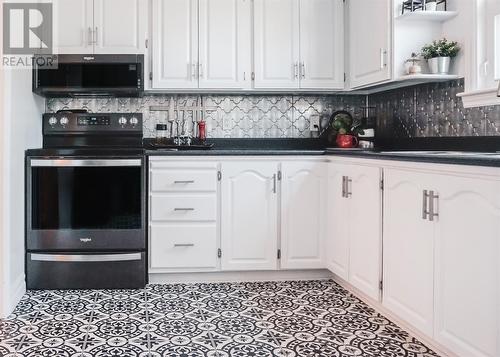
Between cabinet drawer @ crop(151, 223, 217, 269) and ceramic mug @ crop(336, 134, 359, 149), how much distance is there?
113cm

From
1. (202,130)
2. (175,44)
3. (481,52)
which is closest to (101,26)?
(175,44)

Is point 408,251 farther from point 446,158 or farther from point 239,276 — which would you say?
point 239,276

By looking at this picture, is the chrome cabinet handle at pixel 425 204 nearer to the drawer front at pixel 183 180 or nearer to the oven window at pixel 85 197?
the drawer front at pixel 183 180

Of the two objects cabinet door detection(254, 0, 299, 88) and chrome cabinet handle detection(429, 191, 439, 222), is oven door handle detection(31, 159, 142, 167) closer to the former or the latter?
cabinet door detection(254, 0, 299, 88)

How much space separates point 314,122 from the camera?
4215mm

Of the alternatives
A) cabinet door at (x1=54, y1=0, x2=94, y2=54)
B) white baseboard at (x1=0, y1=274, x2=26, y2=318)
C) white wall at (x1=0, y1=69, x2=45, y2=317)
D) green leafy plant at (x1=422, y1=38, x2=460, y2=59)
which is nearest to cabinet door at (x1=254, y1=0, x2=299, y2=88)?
green leafy plant at (x1=422, y1=38, x2=460, y2=59)

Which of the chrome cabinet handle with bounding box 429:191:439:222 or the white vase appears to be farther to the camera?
the white vase

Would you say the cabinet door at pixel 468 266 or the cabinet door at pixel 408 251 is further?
the cabinet door at pixel 408 251

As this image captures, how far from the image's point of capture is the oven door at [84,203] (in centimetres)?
336

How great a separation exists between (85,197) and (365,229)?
175 cm

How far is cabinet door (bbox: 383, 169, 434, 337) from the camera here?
2289 millimetres

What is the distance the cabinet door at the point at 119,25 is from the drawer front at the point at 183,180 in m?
0.93

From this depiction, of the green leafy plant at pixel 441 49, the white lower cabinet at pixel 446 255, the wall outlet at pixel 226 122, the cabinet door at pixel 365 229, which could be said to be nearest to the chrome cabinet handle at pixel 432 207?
the white lower cabinet at pixel 446 255

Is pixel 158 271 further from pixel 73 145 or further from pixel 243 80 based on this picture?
pixel 243 80
